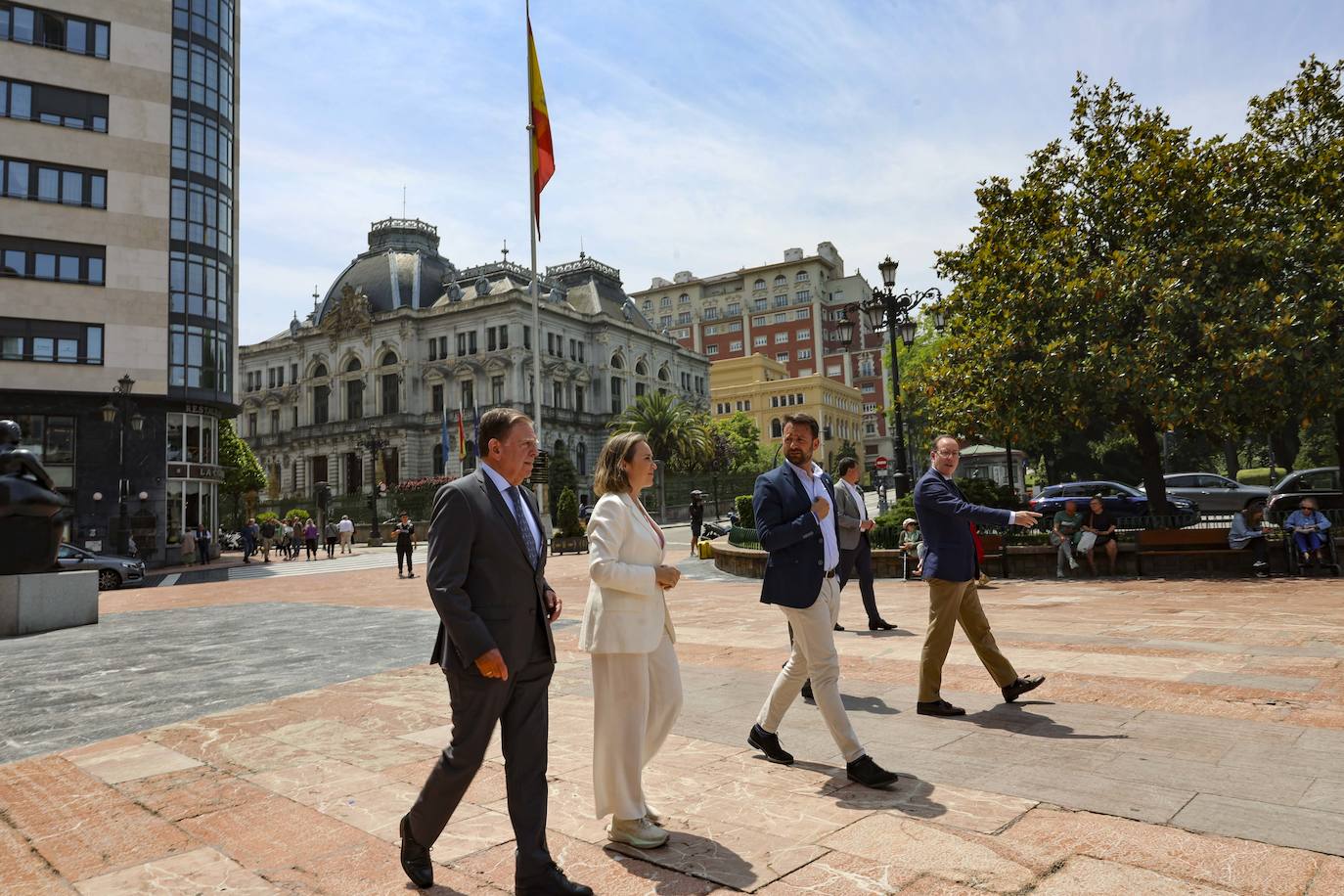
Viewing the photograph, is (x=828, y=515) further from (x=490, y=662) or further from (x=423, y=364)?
(x=423, y=364)

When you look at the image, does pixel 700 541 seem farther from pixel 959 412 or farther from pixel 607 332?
pixel 607 332

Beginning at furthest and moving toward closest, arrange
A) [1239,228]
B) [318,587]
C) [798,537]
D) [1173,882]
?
[318,587] → [1239,228] → [798,537] → [1173,882]

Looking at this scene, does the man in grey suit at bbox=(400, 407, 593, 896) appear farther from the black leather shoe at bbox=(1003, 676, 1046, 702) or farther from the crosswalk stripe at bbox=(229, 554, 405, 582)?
the crosswalk stripe at bbox=(229, 554, 405, 582)

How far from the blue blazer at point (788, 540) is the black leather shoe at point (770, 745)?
764 mm

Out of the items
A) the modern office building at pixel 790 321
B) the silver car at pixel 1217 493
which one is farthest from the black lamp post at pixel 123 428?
the modern office building at pixel 790 321

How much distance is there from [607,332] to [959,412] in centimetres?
5622

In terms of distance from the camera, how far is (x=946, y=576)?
19.1 ft

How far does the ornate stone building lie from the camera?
219 ft

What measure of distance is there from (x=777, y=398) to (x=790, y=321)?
16421 millimetres

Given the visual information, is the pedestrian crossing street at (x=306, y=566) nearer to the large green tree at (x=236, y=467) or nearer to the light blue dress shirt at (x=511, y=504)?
the large green tree at (x=236, y=467)

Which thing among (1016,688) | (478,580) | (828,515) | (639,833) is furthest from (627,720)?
(1016,688)

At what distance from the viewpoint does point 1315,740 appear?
4.89 m

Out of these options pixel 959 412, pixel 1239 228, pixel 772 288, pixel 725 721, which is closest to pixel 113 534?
pixel 959 412

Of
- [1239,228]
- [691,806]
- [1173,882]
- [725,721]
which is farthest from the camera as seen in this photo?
[1239,228]
